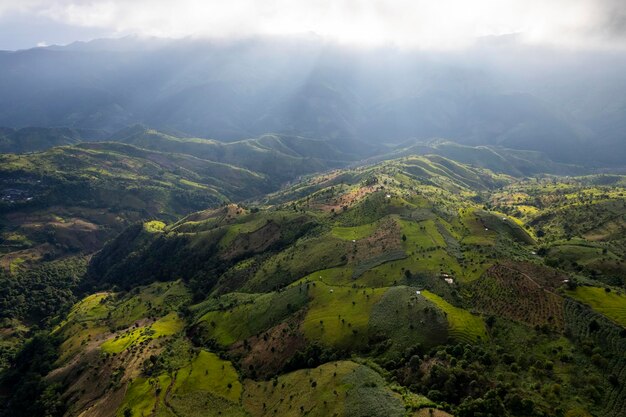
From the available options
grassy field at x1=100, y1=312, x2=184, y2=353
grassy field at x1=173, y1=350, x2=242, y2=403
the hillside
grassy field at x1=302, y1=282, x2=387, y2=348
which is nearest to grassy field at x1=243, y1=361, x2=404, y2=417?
the hillside

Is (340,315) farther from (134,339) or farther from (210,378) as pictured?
(134,339)

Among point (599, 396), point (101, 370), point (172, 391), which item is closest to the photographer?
point (599, 396)

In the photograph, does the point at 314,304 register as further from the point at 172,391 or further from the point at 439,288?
the point at 172,391

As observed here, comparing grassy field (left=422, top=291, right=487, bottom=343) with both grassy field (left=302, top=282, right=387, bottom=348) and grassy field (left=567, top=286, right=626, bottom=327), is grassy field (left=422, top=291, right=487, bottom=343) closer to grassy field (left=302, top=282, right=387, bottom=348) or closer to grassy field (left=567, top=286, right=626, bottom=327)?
grassy field (left=302, top=282, right=387, bottom=348)

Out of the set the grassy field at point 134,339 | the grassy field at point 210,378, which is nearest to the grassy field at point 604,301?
the grassy field at point 210,378

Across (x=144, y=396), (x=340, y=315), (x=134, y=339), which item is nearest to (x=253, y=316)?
(x=340, y=315)

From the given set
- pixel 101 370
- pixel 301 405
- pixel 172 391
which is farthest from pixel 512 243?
pixel 101 370
